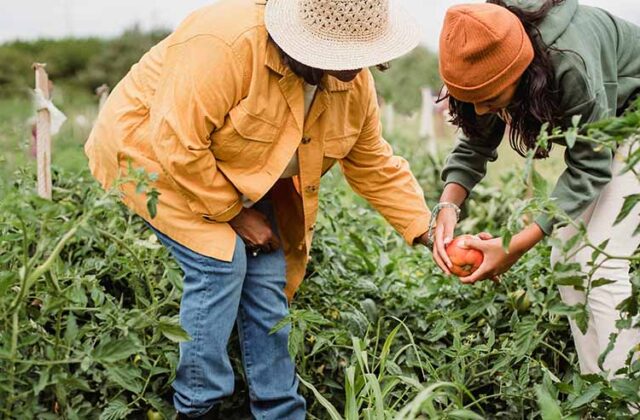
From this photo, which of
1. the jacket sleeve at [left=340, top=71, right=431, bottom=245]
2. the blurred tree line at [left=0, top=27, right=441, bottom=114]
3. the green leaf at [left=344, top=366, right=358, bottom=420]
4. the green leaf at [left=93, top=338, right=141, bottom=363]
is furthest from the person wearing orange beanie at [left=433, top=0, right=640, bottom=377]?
the blurred tree line at [left=0, top=27, right=441, bottom=114]

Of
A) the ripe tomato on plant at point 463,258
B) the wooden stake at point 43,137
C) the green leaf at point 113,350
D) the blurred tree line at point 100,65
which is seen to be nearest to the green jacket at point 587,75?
the ripe tomato on plant at point 463,258

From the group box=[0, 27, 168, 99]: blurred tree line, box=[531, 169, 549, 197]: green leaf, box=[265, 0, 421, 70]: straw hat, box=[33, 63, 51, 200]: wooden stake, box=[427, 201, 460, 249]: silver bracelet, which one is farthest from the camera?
box=[0, 27, 168, 99]: blurred tree line

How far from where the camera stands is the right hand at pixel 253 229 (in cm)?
A: 267

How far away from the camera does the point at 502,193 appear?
16.3 ft

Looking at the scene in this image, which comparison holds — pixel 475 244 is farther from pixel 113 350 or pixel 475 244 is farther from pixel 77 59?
pixel 77 59

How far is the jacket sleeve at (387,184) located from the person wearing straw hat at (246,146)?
0.05 feet

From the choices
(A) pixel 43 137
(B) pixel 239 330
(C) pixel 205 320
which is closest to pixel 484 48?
(C) pixel 205 320

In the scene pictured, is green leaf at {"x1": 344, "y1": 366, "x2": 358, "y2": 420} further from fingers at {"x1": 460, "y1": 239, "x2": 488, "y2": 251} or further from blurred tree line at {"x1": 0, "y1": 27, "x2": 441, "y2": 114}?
blurred tree line at {"x1": 0, "y1": 27, "x2": 441, "y2": 114}

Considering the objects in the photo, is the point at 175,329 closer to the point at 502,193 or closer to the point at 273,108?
the point at 273,108

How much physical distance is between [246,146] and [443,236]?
668mm

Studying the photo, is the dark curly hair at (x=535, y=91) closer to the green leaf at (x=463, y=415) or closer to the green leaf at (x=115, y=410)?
the green leaf at (x=463, y=415)

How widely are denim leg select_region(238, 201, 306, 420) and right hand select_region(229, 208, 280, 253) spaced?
6 centimetres

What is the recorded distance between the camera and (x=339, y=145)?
2756mm

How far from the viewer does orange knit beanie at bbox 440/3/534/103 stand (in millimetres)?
2223
